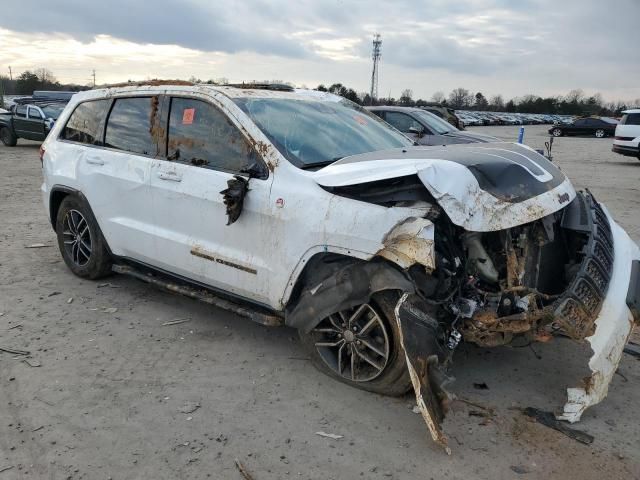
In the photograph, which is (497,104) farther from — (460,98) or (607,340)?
(607,340)

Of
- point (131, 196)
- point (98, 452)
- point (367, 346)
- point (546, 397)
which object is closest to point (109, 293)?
point (131, 196)

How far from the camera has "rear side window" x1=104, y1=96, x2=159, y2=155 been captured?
14.2 ft

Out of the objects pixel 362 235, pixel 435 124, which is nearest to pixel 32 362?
pixel 362 235

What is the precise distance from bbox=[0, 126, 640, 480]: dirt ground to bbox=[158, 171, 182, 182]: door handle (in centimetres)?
122

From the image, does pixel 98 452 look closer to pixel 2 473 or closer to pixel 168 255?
pixel 2 473

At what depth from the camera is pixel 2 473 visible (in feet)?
8.82

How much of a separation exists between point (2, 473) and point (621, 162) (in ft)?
67.7

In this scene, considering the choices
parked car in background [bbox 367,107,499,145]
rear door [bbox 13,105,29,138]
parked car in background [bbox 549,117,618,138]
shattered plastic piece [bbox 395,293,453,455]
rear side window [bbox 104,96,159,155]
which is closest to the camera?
shattered plastic piece [bbox 395,293,453,455]

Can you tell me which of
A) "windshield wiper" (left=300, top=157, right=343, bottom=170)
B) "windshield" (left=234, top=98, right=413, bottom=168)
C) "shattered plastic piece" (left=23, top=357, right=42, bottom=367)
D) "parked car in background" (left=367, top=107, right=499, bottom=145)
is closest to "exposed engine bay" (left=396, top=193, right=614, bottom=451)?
"windshield wiper" (left=300, top=157, right=343, bottom=170)

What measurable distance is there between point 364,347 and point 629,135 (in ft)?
58.6

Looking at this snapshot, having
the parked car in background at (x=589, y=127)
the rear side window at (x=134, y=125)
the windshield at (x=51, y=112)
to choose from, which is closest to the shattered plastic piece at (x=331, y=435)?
the rear side window at (x=134, y=125)

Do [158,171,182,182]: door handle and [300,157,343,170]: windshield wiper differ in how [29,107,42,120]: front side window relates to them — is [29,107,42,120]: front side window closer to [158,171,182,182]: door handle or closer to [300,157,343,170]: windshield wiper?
[158,171,182,182]: door handle

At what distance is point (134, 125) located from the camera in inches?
177

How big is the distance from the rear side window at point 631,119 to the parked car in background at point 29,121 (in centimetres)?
1861
